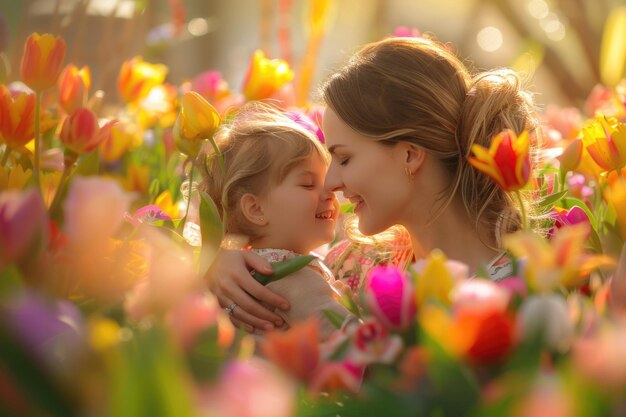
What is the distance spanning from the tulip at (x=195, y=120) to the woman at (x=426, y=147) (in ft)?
0.86

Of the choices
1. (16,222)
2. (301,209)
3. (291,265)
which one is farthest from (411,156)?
(16,222)

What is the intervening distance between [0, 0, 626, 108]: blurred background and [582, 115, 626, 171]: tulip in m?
0.25

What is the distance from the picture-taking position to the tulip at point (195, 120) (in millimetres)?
1086

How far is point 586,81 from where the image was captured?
358 centimetres

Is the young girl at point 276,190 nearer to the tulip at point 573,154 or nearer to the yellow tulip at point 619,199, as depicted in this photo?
the tulip at point 573,154

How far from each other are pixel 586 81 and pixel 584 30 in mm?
244

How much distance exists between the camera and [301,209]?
135cm

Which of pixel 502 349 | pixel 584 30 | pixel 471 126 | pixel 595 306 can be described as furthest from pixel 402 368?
pixel 584 30

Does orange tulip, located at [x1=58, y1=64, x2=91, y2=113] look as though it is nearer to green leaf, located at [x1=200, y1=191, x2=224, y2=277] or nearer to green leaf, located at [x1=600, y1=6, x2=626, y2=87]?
green leaf, located at [x1=200, y1=191, x2=224, y2=277]

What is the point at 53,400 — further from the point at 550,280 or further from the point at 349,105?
the point at 349,105

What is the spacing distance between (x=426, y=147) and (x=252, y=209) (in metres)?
0.29

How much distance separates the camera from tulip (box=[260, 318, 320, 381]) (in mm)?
492

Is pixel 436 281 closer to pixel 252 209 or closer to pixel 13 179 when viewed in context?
pixel 13 179

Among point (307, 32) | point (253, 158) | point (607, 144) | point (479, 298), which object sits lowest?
point (307, 32)
